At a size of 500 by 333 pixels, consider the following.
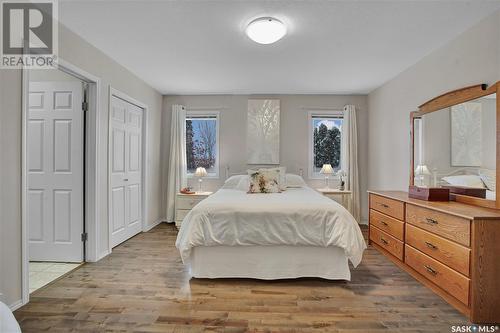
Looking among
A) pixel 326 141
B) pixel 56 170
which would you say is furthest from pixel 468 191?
pixel 56 170

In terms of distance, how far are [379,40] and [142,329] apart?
323 cm

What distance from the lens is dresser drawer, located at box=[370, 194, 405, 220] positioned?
263 centimetres

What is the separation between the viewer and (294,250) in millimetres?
2385

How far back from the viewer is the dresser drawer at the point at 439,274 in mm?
1810

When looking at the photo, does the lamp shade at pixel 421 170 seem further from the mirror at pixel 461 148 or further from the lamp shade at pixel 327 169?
the lamp shade at pixel 327 169

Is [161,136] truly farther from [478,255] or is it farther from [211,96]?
[478,255]

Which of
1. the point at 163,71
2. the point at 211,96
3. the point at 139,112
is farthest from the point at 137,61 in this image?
the point at 211,96

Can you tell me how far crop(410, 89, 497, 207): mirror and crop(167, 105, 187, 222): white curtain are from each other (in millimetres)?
3553

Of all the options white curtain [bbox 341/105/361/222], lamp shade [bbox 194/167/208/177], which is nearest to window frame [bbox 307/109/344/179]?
white curtain [bbox 341/105/361/222]

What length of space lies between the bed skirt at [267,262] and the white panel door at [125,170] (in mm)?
1522

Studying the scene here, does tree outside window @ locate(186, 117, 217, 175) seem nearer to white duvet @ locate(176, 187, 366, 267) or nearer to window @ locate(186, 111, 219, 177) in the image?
window @ locate(186, 111, 219, 177)

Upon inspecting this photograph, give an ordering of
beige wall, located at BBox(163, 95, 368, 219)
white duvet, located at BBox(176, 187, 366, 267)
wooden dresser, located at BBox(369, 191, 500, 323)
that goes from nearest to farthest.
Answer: wooden dresser, located at BBox(369, 191, 500, 323) < white duvet, located at BBox(176, 187, 366, 267) < beige wall, located at BBox(163, 95, 368, 219)

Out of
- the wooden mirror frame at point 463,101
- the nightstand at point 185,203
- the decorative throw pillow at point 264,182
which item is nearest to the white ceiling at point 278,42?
the wooden mirror frame at point 463,101

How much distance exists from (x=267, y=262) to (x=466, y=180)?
6.55 feet
